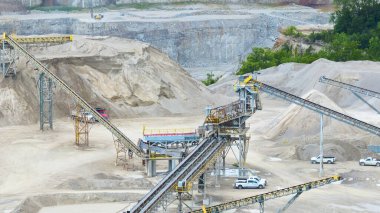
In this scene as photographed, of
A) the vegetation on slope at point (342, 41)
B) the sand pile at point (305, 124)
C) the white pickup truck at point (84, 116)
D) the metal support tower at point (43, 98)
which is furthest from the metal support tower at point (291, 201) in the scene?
the vegetation on slope at point (342, 41)

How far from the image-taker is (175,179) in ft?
193

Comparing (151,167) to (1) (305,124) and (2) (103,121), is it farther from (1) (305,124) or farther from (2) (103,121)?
(1) (305,124)

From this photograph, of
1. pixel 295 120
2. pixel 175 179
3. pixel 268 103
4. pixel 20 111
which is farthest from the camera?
pixel 268 103

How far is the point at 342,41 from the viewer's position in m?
131

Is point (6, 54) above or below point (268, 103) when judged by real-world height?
above

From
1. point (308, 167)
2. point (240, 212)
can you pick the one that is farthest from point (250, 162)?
point (240, 212)

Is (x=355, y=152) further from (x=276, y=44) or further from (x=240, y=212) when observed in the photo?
(x=276, y=44)

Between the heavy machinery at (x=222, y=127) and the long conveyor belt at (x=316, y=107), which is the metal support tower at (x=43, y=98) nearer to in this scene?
the heavy machinery at (x=222, y=127)

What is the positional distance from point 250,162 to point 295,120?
921cm

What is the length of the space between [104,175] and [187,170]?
39.7 feet

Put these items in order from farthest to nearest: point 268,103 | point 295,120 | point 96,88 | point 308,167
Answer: point 268,103
point 96,88
point 295,120
point 308,167

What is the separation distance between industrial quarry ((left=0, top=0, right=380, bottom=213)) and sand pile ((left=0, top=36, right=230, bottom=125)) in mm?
116

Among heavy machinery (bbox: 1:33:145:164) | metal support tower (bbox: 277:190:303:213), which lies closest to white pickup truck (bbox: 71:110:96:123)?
heavy machinery (bbox: 1:33:145:164)

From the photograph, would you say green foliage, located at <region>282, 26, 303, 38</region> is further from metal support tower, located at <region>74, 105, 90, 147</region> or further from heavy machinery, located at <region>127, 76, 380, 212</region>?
heavy machinery, located at <region>127, 76, 380, 212</region>
